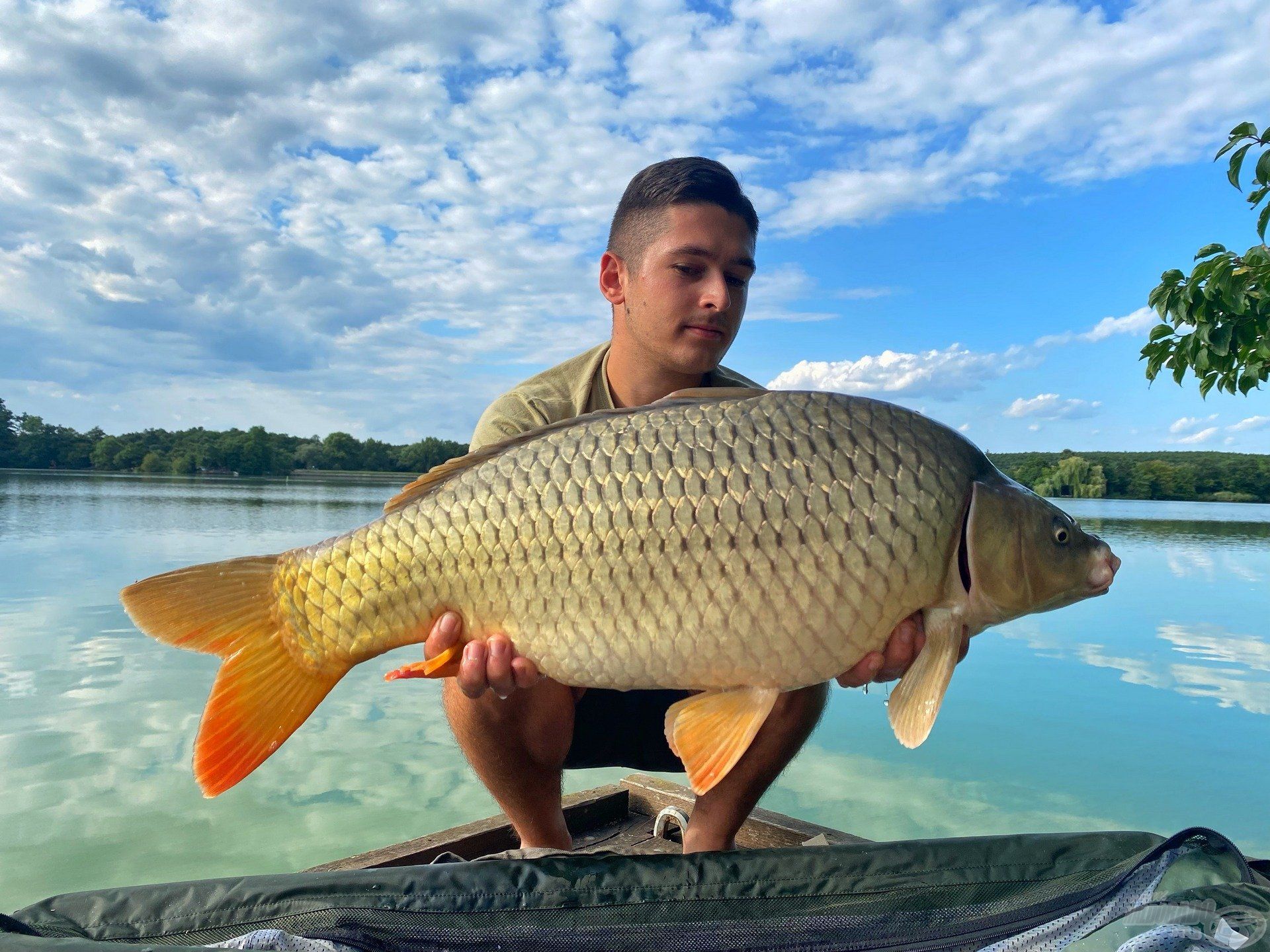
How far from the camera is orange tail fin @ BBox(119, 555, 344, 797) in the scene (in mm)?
1338

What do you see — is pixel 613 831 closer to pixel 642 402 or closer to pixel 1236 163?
pixel 642 402

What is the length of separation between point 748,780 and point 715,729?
1.57 feet

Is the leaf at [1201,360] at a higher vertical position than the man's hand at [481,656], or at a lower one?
higher

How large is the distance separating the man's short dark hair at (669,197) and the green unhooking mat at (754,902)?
1.26m

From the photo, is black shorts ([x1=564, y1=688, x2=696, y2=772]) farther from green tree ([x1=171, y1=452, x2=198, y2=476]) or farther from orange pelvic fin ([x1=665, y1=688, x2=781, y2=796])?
green tree ([x1=171, y1=452, x2=198, y2=476])

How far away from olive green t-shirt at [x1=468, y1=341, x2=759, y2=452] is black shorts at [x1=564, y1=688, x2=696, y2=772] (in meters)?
0.60

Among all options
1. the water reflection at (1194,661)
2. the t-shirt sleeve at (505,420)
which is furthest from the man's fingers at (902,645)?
the water reflection at (1194,661)

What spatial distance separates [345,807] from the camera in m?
3.68

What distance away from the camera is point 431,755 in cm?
441

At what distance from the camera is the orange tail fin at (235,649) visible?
134 centimetres

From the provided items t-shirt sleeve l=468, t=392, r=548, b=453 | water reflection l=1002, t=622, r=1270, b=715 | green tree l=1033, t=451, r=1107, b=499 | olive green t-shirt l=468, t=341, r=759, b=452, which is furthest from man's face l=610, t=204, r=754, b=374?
green tree l=1033, t=451, r=1107, b=499

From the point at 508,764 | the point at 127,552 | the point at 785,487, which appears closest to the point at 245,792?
the point at 508,764

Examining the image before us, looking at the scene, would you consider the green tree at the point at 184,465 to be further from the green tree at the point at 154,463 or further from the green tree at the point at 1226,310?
the green tree at the point at 1226,310

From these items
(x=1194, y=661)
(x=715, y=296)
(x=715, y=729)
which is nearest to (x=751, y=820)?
(x=715, y=729)
